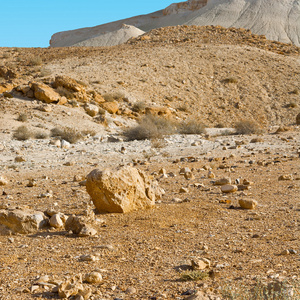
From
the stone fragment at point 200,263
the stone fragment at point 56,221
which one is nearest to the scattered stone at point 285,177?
the stone fragment at point 56,221

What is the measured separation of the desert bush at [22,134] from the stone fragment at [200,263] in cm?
1245

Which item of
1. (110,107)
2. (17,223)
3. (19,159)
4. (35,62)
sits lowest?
(17,223)

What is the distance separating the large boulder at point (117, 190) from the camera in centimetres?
556

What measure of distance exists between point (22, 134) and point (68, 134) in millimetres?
1622

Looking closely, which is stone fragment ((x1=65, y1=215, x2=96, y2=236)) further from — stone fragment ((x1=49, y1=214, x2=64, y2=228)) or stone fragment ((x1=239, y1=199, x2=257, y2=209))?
stone fragment ((x1=239, y1=199, x2=257, y2=209))

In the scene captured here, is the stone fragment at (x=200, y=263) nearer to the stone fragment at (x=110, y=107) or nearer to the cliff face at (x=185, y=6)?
the stone fragment at (x=110, y=107)

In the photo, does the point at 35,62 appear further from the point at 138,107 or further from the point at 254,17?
the point at 254,17

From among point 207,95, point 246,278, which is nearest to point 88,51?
point 207,95

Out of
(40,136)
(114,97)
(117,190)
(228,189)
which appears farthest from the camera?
(114,97)

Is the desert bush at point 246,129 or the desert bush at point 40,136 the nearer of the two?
the desert bush at point 40,136

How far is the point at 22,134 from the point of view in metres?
15.2

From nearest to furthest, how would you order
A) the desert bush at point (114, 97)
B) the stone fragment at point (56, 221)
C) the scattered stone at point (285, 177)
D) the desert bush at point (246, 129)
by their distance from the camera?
1. the stone fragment at point (56, 221)
2. the scattered stone at point (285, 177)
3. the desert bush at point (246, 129)
4. the desert bush at point (114, 97)

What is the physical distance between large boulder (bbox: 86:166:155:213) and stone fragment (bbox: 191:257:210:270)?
2.10 meters

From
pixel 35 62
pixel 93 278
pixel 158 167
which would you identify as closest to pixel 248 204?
pixel 93 278
